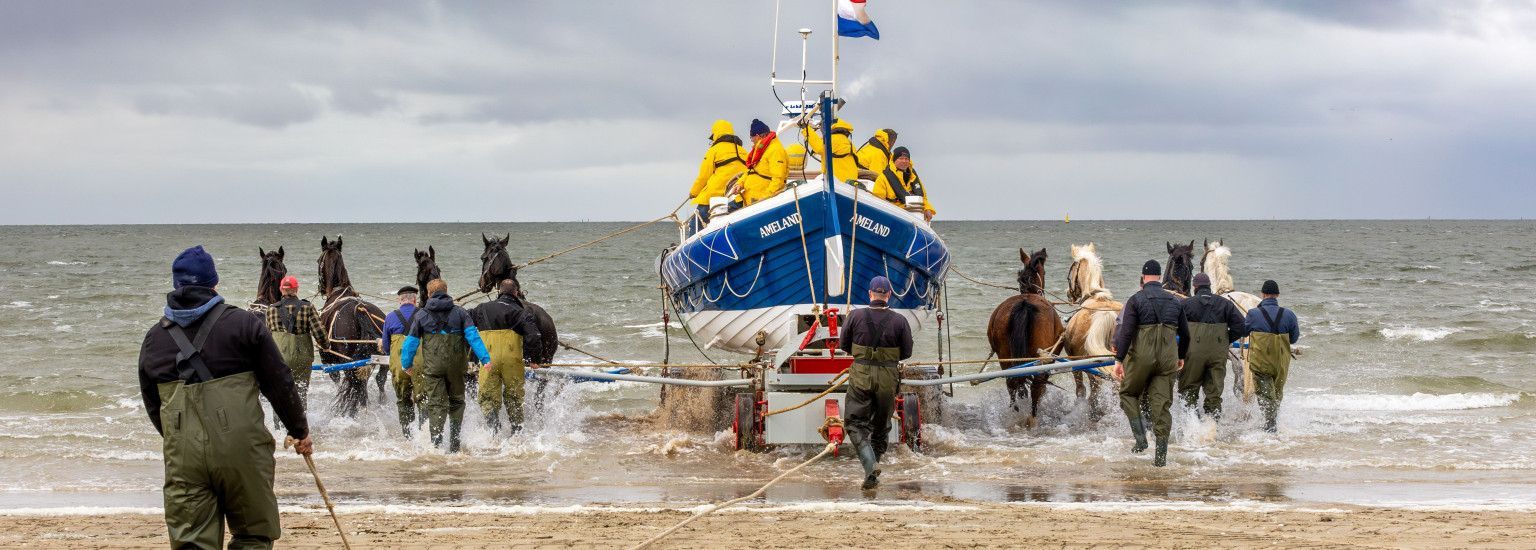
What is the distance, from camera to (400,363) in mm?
11578

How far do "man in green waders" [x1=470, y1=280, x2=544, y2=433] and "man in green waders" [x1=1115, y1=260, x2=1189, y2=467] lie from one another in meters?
5.21

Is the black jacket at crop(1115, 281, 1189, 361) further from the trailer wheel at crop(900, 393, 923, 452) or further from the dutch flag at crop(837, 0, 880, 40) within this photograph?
the dutch flag at crop(837, 0, 880, 40)

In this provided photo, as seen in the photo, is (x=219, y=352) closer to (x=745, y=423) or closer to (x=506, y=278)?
(x=745, y=423)

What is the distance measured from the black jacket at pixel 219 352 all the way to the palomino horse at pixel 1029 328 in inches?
352

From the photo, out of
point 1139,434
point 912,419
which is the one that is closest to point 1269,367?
point 1139,434

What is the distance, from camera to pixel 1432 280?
42250 mm

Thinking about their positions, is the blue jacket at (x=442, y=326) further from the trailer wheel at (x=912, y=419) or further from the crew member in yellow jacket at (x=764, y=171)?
the trailer wheel at (x=912, y=419)

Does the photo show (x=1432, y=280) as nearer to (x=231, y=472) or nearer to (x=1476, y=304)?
Answer: (x=1476, y=304)

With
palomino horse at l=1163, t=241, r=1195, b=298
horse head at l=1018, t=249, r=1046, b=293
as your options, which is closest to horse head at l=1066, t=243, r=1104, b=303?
horse head at l=1018, t=249, r=1046, b=293

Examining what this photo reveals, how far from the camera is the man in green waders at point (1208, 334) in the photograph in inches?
448

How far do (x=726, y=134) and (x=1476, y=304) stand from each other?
25340 millimetres

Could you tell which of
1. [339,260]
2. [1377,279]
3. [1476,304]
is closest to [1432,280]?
[1377,279]

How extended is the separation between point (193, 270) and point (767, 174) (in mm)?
7722

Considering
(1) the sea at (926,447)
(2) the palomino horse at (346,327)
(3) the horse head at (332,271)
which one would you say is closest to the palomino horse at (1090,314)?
(1) the sea at (926,447)
